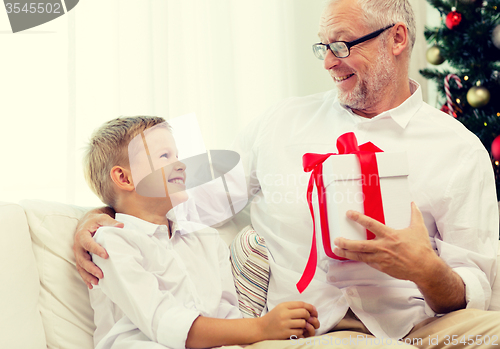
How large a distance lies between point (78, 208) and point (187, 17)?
1156mm

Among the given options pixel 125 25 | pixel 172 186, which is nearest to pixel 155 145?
pixel 172 186

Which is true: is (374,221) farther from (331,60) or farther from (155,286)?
(331,60)

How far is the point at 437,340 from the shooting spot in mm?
929

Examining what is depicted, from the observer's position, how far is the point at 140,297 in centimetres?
86

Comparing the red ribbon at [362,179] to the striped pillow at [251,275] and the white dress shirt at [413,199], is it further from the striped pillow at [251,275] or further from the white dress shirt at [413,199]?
the striped pillow at [251,275]

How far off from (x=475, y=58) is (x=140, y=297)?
6.23ft

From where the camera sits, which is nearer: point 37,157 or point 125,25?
point 37,157

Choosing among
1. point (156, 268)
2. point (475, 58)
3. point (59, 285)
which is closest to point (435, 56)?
point (475, 58)

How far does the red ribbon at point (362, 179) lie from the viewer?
876 mm

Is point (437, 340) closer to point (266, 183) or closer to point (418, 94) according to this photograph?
point (266, 183)

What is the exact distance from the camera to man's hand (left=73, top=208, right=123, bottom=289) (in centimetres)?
90

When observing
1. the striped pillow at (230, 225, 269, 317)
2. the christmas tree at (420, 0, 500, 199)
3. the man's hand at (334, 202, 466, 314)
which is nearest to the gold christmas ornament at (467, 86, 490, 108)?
the christmas tree at (420, 0, 500, 199)

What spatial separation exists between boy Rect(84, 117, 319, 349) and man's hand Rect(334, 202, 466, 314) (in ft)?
0.56

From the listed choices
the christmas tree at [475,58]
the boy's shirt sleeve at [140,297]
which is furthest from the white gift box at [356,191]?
the christmas tree at [475,58]
